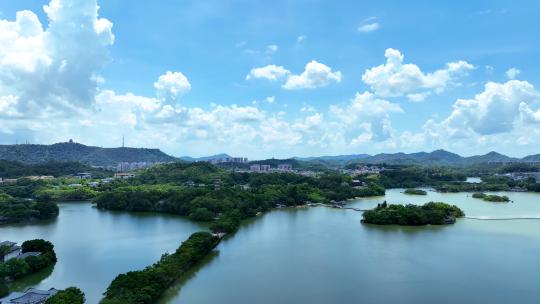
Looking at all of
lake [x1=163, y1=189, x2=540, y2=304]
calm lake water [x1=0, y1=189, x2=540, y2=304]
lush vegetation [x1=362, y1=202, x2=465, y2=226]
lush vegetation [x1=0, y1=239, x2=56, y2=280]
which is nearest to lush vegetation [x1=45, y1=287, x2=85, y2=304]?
calm lake water [x1=0, y1=189, x2=540, y2=304]

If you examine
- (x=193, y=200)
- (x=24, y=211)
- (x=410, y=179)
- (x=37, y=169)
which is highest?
(x=37, y=169)

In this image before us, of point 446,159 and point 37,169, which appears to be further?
point 446,159

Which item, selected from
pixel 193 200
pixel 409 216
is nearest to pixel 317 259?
pixel 409 216

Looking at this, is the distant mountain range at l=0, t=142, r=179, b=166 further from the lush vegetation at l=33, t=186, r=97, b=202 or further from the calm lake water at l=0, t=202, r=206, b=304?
the calm lake water at l=0, t=202, r=206, b=304

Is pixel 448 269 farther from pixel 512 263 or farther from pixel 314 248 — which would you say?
pixel 314 248

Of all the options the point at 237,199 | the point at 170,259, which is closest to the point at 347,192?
the point at 237,199

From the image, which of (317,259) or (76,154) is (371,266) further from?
(76,154)
